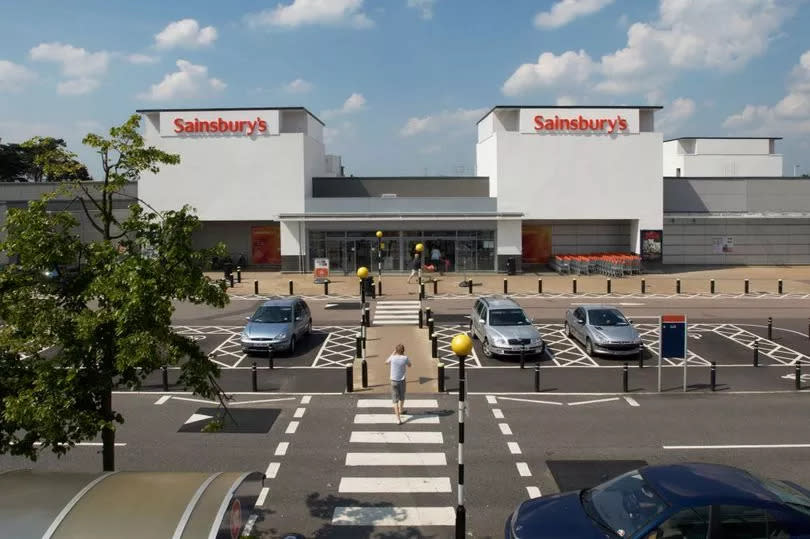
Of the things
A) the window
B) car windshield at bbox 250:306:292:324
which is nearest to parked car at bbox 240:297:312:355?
car windshield at bbox 250:306:292:324

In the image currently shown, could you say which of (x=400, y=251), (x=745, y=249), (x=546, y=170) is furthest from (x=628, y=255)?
(x=400, y=251)

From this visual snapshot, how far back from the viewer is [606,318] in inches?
861

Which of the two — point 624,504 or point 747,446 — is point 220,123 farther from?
point 624,504

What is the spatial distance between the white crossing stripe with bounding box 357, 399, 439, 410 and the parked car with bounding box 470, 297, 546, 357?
4.57m

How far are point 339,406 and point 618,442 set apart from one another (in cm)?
621

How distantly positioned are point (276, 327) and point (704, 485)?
15669 mm

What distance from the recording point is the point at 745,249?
47188 millimetres

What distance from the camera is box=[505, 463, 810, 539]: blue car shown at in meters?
7.11

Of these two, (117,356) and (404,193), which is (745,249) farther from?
(117,356)

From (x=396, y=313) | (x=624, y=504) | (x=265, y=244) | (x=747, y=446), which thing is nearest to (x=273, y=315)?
(x=396, y=313)

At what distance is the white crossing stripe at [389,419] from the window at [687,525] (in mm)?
7695

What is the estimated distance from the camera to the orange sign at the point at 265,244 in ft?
150

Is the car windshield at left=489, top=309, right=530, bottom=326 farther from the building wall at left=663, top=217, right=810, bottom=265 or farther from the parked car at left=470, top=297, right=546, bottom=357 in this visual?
the building wall at left=663, top=217, right=810, bottom=265

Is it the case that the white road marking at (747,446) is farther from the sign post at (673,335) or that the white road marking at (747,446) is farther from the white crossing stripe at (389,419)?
A: the white crossing stripe at (389,419)
